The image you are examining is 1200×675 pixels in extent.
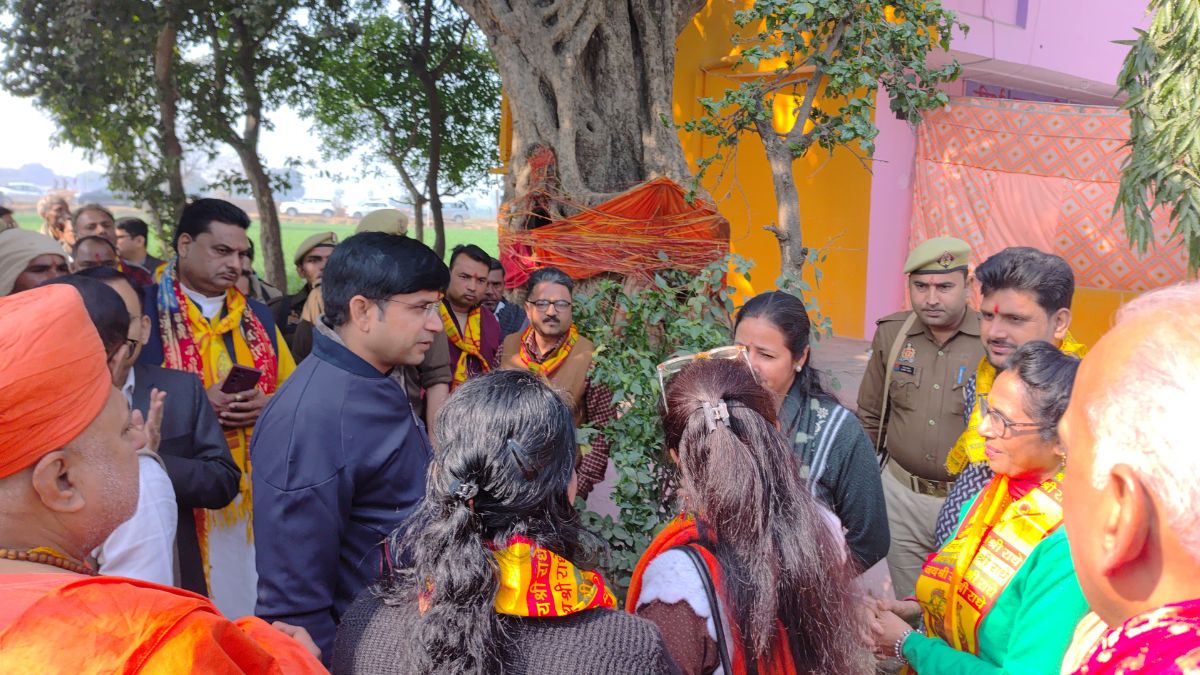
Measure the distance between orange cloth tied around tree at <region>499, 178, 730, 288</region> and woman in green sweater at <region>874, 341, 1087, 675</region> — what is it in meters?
1.99

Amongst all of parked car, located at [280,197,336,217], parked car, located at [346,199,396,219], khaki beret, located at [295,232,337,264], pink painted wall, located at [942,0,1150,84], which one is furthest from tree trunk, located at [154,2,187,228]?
parked car, located at [280,197,336,217]

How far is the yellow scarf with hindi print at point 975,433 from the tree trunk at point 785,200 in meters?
0.88

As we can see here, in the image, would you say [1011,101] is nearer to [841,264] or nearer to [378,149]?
[841,264]

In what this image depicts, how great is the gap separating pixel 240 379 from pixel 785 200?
2.37 m

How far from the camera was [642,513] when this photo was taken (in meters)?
2.87

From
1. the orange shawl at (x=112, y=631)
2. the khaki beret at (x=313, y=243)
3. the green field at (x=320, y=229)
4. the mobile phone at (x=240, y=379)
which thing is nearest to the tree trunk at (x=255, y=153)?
the khaki beret at (x=313, y=243)

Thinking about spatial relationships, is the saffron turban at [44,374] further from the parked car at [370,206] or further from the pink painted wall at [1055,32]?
the pink painted wall at [1055,32]

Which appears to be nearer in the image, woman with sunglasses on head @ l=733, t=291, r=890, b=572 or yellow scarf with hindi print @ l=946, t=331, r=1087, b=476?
woman with sunglasses on head @ l=733, t=291, r=890, b=572

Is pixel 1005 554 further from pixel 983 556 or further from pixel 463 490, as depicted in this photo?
pixel 463 490

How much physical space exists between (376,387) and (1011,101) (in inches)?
348

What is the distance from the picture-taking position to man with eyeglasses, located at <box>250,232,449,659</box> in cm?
198

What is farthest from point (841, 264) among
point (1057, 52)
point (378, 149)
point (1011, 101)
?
point (378, 149)

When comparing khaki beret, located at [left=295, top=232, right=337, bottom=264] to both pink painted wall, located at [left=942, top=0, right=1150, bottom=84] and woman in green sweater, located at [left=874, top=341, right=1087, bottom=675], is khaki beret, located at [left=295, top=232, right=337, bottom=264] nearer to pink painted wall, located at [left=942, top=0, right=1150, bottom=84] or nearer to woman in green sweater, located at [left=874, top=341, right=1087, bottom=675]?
woman in green sweater, located at [left=874, top=341, right=1087, bottom=675]

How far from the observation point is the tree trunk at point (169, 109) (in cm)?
764
